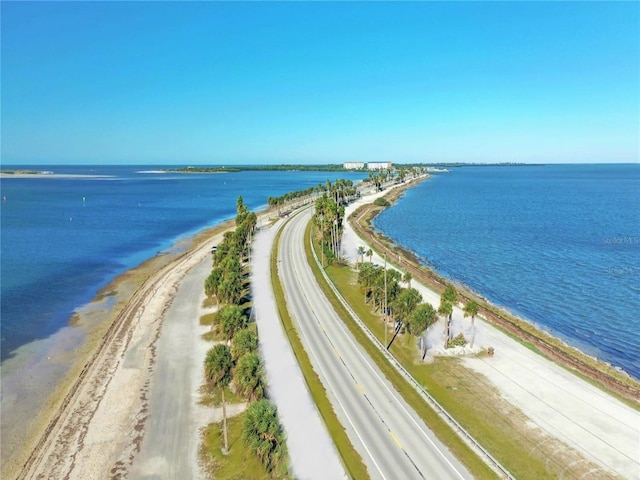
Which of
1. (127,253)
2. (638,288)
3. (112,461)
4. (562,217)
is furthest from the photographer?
(562,217)

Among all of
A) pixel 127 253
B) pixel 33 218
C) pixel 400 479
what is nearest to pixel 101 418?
pixel 400 479

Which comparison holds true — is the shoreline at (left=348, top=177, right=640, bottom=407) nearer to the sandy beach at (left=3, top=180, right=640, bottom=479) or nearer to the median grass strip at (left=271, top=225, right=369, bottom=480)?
the sandy beach at (left=3, top=180, right=640, bottom=479)

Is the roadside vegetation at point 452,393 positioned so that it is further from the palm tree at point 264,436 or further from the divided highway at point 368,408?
the palm tree at point 264,436

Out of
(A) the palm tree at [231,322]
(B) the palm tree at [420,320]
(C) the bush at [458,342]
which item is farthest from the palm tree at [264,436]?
(C) the bush at [458,342]

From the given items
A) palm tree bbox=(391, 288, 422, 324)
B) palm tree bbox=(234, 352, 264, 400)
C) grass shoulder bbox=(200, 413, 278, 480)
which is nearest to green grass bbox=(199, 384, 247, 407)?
grass shoulder bbox=(200, 413, 278, 480)

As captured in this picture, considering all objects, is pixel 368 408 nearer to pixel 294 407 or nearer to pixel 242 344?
pixel 294 407

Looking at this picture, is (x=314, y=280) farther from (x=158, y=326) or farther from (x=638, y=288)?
(x=638, y=288)

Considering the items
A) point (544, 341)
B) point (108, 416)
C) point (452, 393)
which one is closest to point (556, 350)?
point (544, 341)
